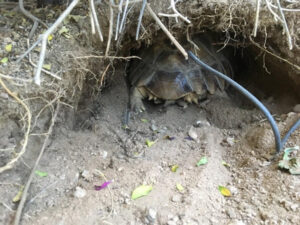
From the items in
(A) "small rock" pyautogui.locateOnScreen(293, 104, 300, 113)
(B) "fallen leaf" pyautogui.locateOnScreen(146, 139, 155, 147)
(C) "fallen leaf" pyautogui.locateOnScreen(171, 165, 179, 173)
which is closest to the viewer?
Result: (C) "fallen leaf" pyautogui.locateOnScreen(171, 165, 179, 173)

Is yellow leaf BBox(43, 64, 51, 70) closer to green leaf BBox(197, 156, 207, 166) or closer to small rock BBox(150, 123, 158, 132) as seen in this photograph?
small rock BBox(150, 123, 158, 132)

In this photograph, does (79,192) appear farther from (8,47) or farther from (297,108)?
(297,108)

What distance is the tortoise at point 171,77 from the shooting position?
2.99m

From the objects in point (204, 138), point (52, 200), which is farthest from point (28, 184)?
point (204, 138)

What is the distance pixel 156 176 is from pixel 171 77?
1.37 meters

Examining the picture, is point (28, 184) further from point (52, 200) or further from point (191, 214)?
point (191, 214)

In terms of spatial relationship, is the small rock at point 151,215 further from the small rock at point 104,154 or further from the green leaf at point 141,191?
the small rock at point 104,154

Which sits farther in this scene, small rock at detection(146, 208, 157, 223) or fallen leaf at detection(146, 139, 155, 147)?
fallen leaf at detection(146, 139, 155, 147)

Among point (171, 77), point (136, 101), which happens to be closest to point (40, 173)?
point (136, 101)

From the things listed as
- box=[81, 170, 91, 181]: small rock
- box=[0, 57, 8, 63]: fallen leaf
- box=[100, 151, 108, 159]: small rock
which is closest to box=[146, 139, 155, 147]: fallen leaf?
box=[100, 151, 108, 159]: small rock

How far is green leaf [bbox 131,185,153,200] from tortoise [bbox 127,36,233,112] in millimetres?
1272

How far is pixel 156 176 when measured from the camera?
1.91 m

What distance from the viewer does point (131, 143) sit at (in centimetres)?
236

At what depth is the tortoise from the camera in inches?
118
